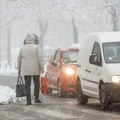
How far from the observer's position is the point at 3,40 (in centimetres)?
10931

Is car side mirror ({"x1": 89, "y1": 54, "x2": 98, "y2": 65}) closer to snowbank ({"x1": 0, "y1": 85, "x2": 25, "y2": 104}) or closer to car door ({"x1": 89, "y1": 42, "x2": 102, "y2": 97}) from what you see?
car door ({"x1": 89, "y1": 42, "x2": 102, "y2": 97})

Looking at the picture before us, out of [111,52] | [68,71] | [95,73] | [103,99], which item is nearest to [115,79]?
[103,99]

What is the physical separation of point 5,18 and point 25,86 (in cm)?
4572

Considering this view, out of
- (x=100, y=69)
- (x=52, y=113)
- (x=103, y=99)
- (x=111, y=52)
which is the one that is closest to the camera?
(x=52, y=113)

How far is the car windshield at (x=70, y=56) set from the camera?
2052 cm

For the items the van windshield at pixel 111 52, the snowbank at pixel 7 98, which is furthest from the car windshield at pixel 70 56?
the van windshield at pixel 111 52

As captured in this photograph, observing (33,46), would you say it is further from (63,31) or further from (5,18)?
(63,31)

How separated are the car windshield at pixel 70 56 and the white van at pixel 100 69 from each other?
3.69 meters

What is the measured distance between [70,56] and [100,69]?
650cm

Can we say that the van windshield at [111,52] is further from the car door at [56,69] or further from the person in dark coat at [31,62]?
the car door at [56,69]

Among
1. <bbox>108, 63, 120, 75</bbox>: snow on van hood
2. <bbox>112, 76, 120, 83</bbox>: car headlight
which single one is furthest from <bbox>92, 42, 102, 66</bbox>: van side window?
<bbox>112, 76, 120, 83</bbox>: car headlight

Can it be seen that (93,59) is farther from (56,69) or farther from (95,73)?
(56,69)

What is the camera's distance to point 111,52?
14.9 meters

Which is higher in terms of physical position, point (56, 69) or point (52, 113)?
point (56, 69)
